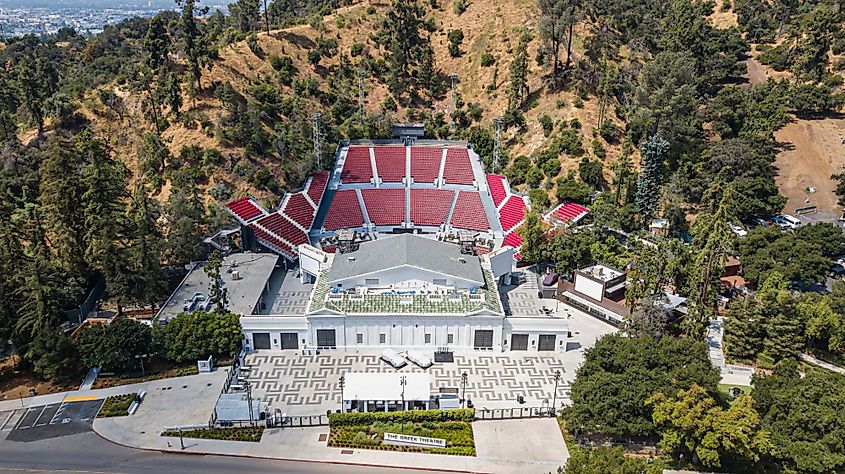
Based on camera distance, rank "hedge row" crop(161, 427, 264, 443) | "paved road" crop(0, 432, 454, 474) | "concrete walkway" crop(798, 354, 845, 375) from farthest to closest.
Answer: "concrete walkway" crop(798, 354, 845, 375), "hedge row" crop(161, 427, 264, 443), "paved road" crop(0, 432, 454, 474)

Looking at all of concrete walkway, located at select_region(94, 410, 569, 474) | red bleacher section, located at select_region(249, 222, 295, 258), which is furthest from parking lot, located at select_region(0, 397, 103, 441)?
red bleacher section, located at select_region(249, 222, 295, 258)

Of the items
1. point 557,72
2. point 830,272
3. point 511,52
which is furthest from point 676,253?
point 511,52

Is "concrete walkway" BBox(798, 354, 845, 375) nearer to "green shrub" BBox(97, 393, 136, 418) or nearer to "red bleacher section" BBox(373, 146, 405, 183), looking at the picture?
"red bleacher section" BBox(373, 146, 405, 183)

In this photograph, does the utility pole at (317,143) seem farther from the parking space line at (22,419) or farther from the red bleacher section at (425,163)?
the parking space line at (22,419)

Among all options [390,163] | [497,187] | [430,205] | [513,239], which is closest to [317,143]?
[390,163]

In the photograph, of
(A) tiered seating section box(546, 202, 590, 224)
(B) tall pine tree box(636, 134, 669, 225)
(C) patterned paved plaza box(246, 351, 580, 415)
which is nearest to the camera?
(C) patterned paved plaza box(246, 351, 580, 415)

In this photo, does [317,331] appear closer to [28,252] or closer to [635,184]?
[28,252]
